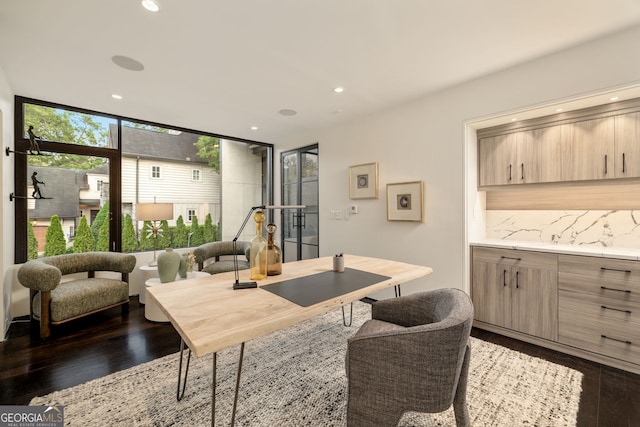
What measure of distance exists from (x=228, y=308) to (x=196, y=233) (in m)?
3.55

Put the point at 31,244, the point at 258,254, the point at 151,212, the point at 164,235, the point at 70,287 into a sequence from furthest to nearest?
the point at 164,235
the point at 151,212
the point at 31,244
the point at 70,287
the point at 258,254

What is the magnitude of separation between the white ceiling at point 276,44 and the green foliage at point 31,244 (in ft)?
4.92

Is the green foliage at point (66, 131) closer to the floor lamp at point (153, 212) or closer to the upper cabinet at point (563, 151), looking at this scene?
the floor lamp at point (153, 212)

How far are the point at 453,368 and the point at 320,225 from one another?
339 cm

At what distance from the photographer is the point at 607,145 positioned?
2.33 meters

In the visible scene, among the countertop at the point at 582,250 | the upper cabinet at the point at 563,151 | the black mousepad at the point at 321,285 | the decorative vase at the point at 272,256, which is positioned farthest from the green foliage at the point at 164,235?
the upper cabinet at the point at 563,151

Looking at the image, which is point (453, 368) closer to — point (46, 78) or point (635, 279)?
point (635, 279)

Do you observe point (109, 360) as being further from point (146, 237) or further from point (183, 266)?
point (146, 237)

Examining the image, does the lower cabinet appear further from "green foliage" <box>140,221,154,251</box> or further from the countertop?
"green foliage" <box>140,221,154,251</box>

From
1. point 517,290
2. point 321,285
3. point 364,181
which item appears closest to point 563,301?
point 517,290

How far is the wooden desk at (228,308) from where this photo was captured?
108 centimetres

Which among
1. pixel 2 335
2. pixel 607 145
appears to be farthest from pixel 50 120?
pixel 607 145

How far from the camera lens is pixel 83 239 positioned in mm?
3516

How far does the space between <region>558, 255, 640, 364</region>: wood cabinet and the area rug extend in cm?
39
